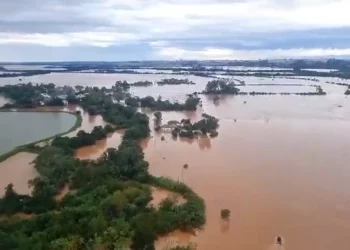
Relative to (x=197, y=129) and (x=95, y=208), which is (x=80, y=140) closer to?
(x=197, y=129)

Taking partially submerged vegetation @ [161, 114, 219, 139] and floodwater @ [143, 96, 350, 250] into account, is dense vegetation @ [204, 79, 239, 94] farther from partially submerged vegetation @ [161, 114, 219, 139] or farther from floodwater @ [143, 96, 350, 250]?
partially submerged vegetation @ [161, 114, 219, 139]

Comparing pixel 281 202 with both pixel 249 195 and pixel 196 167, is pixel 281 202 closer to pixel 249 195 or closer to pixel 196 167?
pixel 249 195

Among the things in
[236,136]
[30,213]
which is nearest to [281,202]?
[30,213]

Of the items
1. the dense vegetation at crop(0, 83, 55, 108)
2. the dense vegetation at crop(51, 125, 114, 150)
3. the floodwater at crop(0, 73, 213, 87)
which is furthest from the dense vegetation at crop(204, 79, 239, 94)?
the dense vegetation at crop(51, 125, 114, 150)

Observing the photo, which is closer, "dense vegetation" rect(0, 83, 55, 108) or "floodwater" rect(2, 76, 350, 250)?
"floodwater" rect(2, 76, 350, 250)

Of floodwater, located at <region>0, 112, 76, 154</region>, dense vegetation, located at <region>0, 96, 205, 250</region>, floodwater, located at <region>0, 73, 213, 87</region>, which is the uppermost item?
dense vegetation, located at <region>0, 96, 205, 250</region>

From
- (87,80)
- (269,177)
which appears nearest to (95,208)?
(269,177)

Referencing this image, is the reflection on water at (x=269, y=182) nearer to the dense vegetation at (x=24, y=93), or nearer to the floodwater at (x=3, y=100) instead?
the dense vegetation at (x=24, y=93)
